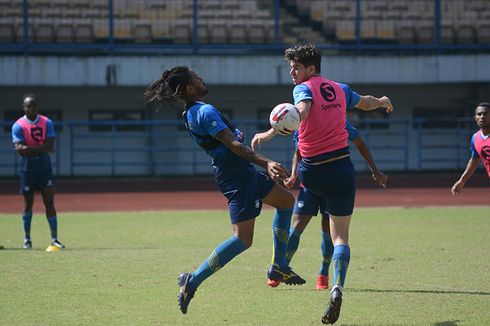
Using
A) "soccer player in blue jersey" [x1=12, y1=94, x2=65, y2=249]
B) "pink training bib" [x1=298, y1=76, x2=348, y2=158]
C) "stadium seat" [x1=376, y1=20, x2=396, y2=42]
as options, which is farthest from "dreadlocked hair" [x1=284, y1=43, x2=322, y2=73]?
"stadium seat" [x1=376, y1=20, x2=396, y2=42]

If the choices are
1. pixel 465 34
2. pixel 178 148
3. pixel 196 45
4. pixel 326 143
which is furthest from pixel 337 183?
pixel 465 34

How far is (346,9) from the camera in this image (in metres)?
32.2

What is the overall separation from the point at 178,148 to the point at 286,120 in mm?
22489

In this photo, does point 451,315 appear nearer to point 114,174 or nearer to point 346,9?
point 114,174

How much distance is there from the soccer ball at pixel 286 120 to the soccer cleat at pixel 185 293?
1.54 m

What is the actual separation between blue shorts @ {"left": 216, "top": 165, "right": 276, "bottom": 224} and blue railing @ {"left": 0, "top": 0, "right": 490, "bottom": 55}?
1925 cm

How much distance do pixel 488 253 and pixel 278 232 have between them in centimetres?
476

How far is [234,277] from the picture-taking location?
10.3 m

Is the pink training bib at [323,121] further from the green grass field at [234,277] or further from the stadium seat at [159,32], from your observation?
the stadium seat at [159,32]

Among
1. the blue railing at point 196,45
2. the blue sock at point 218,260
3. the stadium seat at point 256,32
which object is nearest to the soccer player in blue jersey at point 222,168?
the blue sock at point 218,260

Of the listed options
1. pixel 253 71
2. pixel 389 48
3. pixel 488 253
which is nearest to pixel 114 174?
pixel 253 71

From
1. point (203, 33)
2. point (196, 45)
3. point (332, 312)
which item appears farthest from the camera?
point (203, 33)

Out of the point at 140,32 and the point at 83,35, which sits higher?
the point at 140,32

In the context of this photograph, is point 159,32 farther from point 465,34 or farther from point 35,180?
point 35,180
